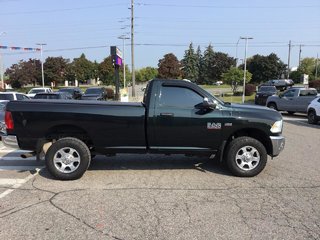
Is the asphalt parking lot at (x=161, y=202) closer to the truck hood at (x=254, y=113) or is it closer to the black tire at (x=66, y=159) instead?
the black tire at (x=66, y=159)

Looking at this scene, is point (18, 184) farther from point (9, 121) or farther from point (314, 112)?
point (314, 112)

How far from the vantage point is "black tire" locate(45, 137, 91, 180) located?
6949 millimetres

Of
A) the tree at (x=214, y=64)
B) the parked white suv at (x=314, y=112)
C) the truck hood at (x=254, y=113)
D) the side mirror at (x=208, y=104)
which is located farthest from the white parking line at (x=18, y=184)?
the tree at (x=214, y=64)

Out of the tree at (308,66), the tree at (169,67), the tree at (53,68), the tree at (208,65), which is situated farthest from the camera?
the tree at (208,65)

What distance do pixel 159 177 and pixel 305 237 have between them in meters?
3.22

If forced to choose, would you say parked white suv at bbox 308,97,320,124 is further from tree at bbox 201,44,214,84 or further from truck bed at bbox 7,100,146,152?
tree at bbox 201,44,214,84

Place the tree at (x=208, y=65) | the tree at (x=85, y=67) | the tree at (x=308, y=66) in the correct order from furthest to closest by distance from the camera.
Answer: the tree at (x=85, y=67), the tree at (x=208, y=65), the tree at (x=308, y=66)

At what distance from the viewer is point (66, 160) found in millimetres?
6988

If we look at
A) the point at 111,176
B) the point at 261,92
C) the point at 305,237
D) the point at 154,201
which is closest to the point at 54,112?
the point at 111,176

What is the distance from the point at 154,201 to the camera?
5.75 m

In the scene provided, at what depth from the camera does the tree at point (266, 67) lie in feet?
292

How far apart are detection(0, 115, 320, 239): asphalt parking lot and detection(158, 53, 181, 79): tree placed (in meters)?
78.4

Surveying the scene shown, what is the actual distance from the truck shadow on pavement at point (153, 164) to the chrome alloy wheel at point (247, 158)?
1.19 ft

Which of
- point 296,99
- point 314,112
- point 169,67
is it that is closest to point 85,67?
point 169,67
